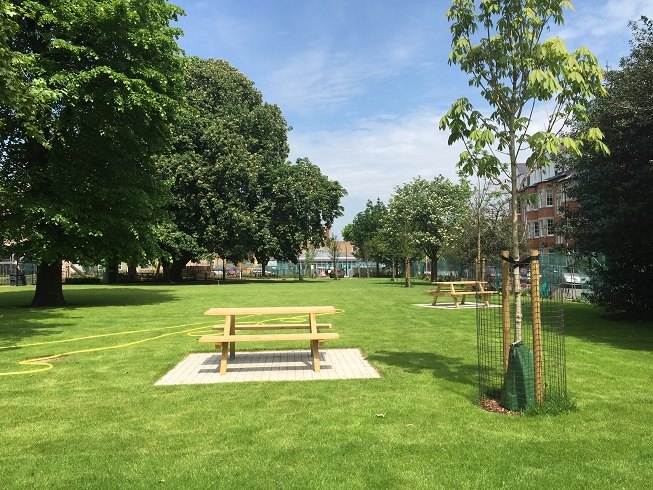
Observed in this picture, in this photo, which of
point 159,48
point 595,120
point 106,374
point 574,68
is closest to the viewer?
point 574,68

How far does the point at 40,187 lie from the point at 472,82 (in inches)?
643

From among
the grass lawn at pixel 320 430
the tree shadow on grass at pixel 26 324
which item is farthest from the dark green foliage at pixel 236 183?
the grass lawn at pixel 320 430

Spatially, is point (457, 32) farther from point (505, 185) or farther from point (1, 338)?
point (1, 338)

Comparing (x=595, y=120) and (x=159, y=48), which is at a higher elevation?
(x=159, y=48)

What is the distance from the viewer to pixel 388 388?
22.7 feet

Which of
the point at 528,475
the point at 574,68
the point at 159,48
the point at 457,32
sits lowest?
the point at 528,475

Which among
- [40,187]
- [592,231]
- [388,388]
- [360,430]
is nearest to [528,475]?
[360,430]

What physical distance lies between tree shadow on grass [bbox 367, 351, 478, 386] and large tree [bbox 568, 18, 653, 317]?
6.83 meters

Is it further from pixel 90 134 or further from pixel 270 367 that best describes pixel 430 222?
pixel 270 367

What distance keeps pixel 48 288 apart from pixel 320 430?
19.3 meters

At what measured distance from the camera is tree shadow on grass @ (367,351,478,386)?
758 cm

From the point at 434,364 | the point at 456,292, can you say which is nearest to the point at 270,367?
the point at 434,364

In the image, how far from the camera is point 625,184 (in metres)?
12.8

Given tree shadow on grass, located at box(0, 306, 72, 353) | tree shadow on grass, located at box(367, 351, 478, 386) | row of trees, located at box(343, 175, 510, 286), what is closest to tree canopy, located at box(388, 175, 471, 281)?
row of trees, located at box(343, 175, 510, 286)
